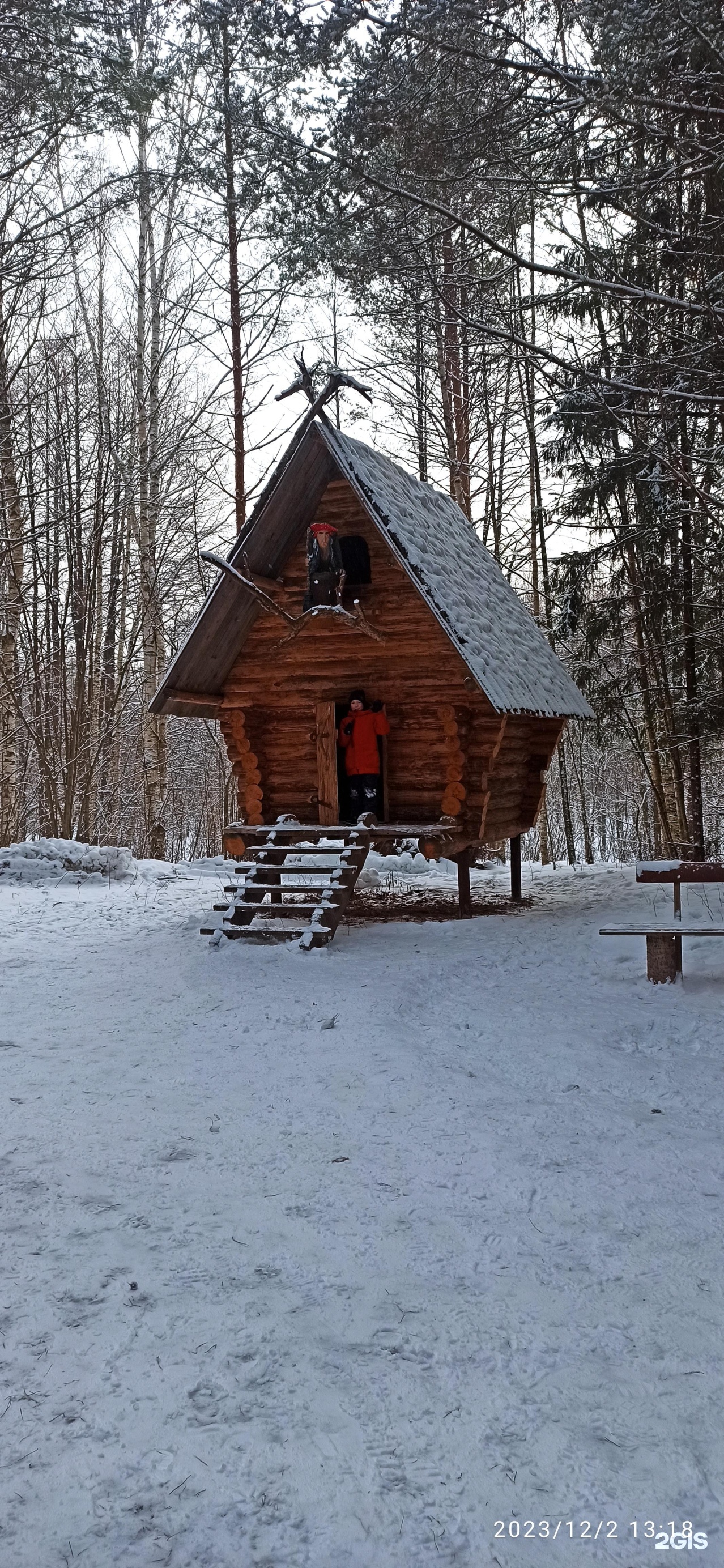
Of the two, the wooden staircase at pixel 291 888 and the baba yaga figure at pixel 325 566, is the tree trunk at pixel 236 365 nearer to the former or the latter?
the baba yaga figure at pixel 325 566

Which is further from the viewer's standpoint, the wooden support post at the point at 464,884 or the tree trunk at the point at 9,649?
the tree trunk at the point at 9,649

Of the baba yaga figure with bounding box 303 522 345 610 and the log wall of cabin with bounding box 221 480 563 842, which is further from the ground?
the baba yaga figure with bounding box 303 522 345 610

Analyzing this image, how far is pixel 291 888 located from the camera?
8953 millimetres

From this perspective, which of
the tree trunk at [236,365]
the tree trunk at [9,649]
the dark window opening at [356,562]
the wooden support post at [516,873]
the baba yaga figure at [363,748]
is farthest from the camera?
the tree trunk at [236,365]

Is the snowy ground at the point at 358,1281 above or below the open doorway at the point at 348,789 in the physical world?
below

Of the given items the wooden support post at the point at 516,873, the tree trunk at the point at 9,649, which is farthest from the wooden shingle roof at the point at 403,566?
the tree trunk at the point at 9,649

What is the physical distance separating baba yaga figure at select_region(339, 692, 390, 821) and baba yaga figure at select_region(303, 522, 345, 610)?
4.22 feet

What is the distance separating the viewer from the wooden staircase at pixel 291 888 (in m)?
9.27

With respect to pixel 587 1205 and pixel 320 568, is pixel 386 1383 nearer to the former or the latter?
pixel 587 1205

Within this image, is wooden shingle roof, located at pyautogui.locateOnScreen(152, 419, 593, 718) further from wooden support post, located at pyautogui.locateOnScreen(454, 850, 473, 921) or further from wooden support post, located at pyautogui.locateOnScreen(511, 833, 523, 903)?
wooden support post, located at pyautogui.locateOnScreen(454, 850, 473, 921)

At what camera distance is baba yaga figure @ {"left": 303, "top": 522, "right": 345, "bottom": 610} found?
1116cm

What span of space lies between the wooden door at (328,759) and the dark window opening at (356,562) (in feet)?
5.08

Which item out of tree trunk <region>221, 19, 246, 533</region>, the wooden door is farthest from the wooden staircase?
tree trunk <region>221, 19, 246, 533</region>

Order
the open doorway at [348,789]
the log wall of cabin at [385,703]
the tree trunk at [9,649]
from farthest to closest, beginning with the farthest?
the tree trunk at [9,649] → the open doorway at [348,789] → the log wall of cabin at [385,703]
